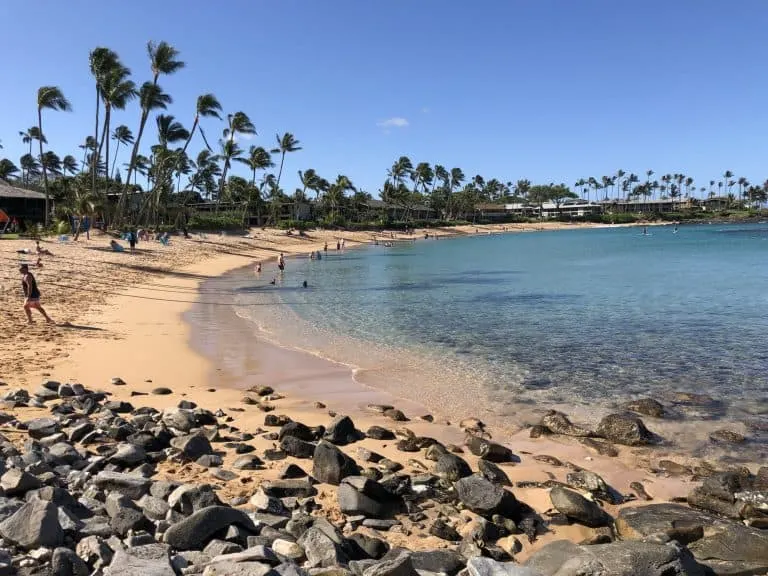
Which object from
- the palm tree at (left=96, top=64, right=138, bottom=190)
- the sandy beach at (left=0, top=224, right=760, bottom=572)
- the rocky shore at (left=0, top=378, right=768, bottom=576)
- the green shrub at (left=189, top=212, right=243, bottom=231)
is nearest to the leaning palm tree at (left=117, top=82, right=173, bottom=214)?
the palm tree at (left=96, top=64, right=138, bottom=190)

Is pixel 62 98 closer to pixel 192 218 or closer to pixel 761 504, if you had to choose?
pixel 192 218

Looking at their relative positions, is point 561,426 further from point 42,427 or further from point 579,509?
point 42,427

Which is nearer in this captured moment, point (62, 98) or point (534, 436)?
point (534, 436)

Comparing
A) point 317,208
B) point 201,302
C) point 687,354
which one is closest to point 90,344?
point 201,302

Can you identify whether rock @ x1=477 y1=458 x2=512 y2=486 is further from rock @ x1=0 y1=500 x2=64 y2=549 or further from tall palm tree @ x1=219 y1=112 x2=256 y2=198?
tall palm tree @ x1=219 y1=112 x2=256 y2=198

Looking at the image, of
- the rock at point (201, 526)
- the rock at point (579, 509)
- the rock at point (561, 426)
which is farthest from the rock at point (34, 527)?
the rock at point (561, 426)

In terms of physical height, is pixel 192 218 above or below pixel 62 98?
below

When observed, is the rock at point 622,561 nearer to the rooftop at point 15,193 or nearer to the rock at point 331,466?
the rock at point 331,466

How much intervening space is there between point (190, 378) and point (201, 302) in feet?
41.9

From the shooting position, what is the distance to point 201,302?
23.2 metres

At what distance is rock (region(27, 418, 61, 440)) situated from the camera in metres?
6.79

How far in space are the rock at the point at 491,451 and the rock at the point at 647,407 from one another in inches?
131

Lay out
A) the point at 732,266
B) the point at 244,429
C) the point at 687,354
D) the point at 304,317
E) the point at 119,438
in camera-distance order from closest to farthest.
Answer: the point at 119,438, the point at 244,429, the point at 687,354, the point at 304,317, the point at 732,266

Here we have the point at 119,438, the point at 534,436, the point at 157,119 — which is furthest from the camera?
the point at 157,119
